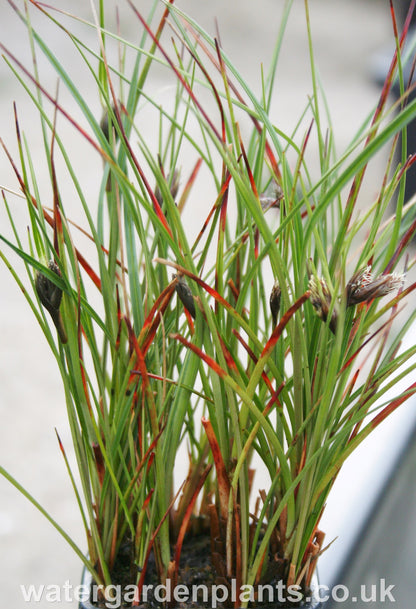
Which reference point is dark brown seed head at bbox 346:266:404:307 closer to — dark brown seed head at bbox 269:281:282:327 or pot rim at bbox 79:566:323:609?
dark brown seed head at bbox 269:281:282:327

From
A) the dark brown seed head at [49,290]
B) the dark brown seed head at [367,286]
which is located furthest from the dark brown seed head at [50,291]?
the dark brown seed head at [367,286]

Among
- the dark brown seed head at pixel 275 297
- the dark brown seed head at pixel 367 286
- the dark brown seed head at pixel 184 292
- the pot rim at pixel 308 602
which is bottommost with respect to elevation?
the pot rim at pixel 308 602

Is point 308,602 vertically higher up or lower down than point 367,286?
lower down

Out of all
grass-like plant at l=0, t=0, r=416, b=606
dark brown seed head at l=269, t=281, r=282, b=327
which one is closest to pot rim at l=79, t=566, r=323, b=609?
grass-like plant at l=0, t=0, r=416, b=606

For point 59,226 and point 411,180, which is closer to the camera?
point 59,226

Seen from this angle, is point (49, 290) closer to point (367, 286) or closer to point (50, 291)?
point (50, 291)

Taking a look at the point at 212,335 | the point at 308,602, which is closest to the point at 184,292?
the point at 212,335

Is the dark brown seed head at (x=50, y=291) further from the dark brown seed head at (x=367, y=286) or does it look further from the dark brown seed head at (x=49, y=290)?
the dark brown seed head at (x=367, y=286)

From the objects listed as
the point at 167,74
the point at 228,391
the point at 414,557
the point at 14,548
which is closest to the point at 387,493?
the point at 414,557

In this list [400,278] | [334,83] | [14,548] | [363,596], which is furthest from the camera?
[334,83]

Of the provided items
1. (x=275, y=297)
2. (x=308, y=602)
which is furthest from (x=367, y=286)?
(x=308, y=602)

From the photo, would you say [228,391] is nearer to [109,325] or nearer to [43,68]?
[109,325]
